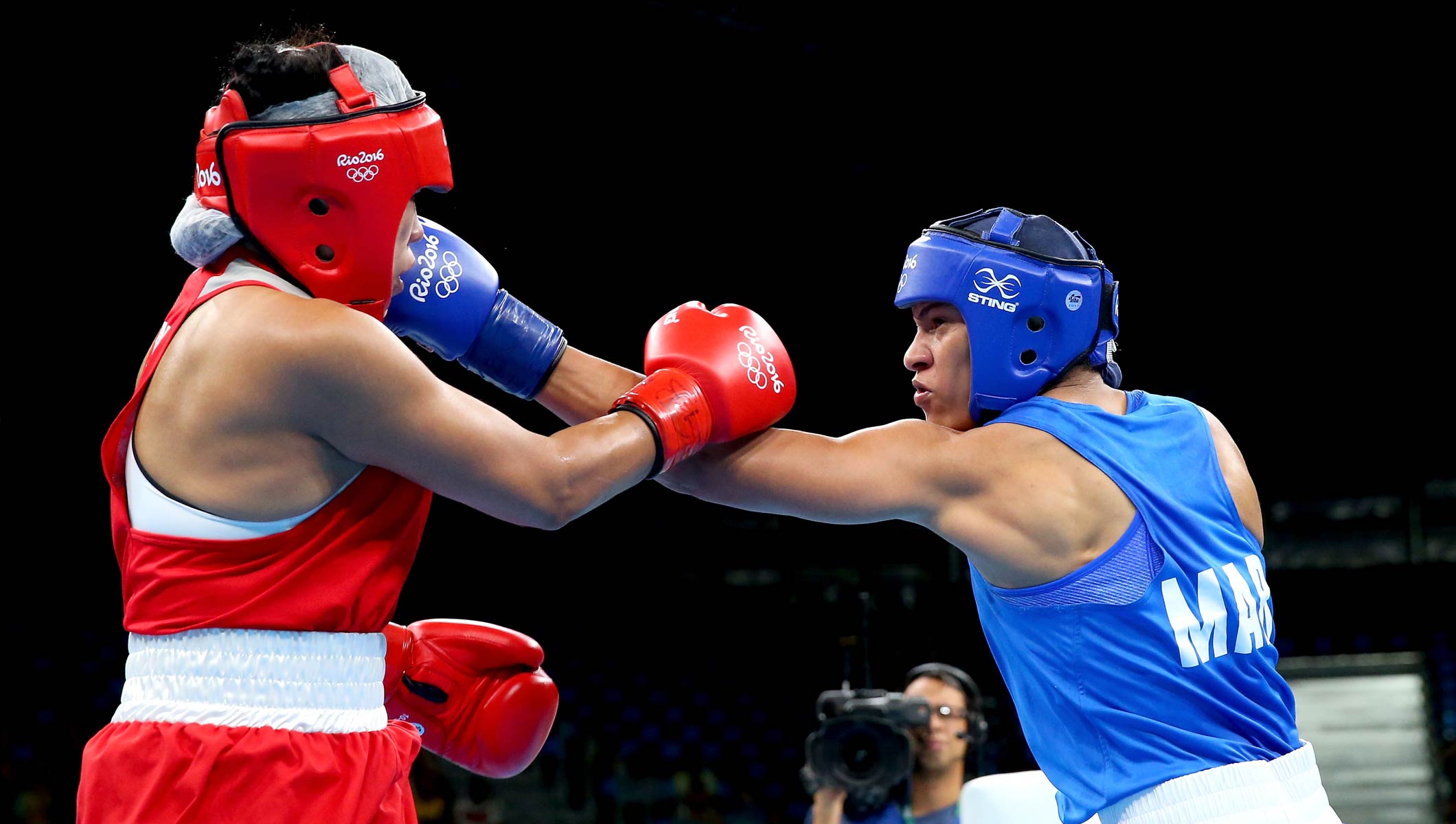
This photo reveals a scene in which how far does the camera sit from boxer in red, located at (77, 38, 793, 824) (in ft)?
5.84

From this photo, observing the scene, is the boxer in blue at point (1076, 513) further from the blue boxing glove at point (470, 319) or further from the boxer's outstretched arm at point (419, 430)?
the boxer's outstretched arm at point (419, 430)

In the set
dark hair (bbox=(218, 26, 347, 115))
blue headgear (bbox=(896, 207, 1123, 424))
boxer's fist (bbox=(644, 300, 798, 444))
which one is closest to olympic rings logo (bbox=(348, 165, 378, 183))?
dark hair (bbox=(218, 26, 347, 115))

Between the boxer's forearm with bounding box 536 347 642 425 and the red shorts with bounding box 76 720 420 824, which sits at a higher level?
the boxer's forearm with bounding box 536 347 642 425

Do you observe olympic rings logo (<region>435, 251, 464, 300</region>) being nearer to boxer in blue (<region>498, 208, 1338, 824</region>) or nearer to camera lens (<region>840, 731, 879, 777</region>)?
boxer in blue (<region>498, 208, 1338, 824</region>)

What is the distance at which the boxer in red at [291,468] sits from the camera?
178 cm

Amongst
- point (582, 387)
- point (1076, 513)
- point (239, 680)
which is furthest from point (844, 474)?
point (239, 680)

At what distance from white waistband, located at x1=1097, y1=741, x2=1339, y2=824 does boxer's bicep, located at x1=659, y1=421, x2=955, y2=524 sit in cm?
62

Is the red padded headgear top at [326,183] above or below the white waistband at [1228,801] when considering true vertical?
above

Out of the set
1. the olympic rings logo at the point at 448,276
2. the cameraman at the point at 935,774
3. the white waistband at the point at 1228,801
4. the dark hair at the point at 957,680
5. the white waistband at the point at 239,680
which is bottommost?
the cameraman at the point at 935,774

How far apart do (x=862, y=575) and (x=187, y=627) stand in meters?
9.12

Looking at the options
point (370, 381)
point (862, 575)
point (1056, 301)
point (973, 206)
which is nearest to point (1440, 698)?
point (862, 575)

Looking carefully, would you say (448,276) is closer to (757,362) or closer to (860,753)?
(757,362)

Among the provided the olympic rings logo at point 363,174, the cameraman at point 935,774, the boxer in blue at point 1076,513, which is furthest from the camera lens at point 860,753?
the olympic rings logo at point 363,174

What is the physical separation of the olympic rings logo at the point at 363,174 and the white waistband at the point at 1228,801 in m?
1.61
